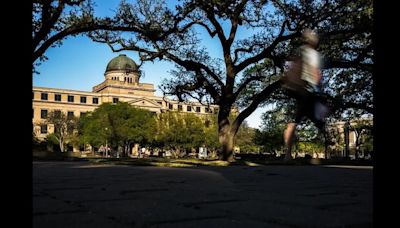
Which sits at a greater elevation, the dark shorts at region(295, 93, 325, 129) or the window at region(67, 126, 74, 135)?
the dark shorts at region(295, 93, 325, 129)

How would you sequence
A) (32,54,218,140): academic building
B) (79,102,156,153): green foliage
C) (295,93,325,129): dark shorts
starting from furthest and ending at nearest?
1. (32,54,218,140): academic building
2. (79,102,156,153): green foliage
3. (295,93,325,129): dark shorts

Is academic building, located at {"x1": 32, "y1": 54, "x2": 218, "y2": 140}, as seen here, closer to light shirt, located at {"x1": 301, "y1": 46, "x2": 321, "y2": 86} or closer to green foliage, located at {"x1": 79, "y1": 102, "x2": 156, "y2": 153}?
green foliage, located at {"x1": 79, "y1": 102, "x2": 156, "y2": 153}

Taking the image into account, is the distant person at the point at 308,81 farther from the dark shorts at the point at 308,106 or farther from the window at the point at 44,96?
the window at the point at 44,96

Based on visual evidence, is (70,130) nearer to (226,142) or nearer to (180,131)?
(180,131)

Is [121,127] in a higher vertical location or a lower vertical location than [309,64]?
lower

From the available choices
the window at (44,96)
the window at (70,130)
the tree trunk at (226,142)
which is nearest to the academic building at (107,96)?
the window at (44,96)

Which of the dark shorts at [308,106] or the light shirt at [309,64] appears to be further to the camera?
the dark shorts at [308,106]

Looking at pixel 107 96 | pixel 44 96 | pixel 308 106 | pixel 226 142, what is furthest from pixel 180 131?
pixel 44 96

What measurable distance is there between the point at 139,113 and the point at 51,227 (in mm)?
62880

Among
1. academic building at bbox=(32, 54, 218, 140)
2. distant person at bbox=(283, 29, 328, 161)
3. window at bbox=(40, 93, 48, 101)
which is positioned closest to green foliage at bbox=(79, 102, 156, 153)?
academic building at bbox=(32, 54, 218, 140)

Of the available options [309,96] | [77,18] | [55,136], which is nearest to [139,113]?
[55,136]

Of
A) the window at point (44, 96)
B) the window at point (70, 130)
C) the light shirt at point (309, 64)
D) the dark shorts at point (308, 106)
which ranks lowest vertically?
the window at point (70, 130)

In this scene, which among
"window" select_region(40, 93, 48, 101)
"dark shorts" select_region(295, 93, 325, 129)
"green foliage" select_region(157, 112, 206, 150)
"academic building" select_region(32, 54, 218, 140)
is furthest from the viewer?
"window" select_region(40, 93, 48, 101)

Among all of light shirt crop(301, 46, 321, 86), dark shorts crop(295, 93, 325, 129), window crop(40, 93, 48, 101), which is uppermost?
window crop(40, 93, 48, 101)
